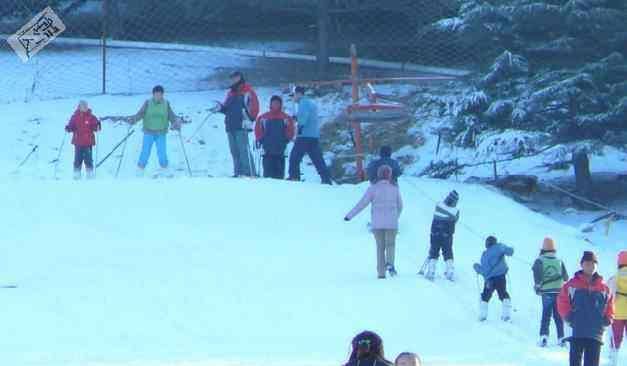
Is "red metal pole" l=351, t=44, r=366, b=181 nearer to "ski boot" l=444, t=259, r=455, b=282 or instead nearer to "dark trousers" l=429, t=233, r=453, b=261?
"ski boot" l=444, t=259, r=455, b=282

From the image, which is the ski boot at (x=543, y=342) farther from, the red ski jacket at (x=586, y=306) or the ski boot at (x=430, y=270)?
the ski boot at (x=430, y=270)

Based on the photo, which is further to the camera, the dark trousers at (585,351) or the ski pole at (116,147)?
the ski pole at (116,147)

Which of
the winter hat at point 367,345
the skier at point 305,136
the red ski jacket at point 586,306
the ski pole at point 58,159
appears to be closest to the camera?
the winter hat at point 367,345

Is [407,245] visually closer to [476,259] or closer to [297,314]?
[476,259]

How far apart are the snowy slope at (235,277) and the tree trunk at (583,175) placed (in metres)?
2.01

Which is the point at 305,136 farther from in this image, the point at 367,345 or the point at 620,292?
the point at 367,345

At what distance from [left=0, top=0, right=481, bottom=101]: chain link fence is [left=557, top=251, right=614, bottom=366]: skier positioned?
57.2 feet

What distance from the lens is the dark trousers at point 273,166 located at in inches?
1035

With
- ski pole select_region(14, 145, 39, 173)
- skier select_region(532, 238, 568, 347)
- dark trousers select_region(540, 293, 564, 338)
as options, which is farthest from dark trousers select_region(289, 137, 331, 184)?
dark trousers select_region(540, 293, 564, 338)

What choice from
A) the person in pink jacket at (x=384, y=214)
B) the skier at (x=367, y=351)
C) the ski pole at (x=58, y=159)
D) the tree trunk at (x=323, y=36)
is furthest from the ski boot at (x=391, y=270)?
the tree trunk at (x=323, y=36)

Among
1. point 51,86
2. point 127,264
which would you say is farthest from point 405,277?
point 51,86

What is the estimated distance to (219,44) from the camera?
4022cm

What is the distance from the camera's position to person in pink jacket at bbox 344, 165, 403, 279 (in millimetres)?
20250

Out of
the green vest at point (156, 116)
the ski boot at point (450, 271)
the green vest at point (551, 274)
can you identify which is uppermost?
the green vest at point (156, 116)
